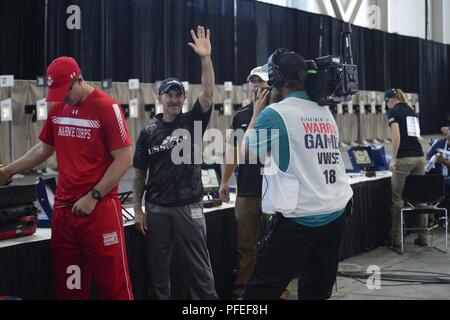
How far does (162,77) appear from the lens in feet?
44.9

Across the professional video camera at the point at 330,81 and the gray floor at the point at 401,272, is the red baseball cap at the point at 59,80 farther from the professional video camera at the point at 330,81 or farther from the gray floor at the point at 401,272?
the gray floor at the point at 401,272

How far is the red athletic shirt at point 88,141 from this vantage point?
329 centimetres

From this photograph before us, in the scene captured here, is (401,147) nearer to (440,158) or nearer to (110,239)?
(440,158)

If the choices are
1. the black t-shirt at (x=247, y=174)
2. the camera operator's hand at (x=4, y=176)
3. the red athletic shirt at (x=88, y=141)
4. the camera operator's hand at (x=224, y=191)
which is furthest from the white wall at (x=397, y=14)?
the red athletic shirt at (x=88, y=141)

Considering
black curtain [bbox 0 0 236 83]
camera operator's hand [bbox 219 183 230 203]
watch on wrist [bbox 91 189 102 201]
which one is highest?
black curtain [bbox 0 0 236 83]

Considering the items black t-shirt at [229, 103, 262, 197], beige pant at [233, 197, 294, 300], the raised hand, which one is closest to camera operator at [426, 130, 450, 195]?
beige pant at [233, 197, 294, 300]

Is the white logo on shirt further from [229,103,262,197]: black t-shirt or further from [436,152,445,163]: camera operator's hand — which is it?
[436,152,445,163]: camera operator's hand

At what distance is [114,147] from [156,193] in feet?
2.72

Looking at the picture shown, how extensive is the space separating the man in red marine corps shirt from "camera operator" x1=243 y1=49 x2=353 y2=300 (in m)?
0.69

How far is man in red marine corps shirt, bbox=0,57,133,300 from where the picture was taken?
3.26m

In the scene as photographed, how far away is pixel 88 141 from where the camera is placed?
329cm

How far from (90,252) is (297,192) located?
1.08 m

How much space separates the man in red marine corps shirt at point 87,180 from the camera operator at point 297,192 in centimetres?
69
